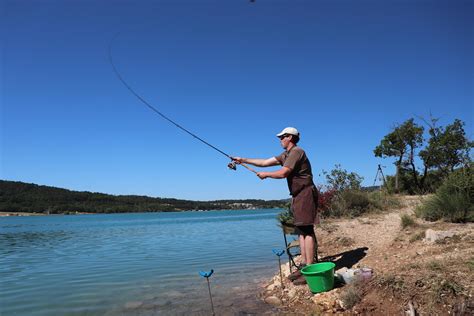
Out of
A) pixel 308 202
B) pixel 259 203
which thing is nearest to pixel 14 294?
pixel 308 202

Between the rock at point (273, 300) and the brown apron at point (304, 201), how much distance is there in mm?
1231

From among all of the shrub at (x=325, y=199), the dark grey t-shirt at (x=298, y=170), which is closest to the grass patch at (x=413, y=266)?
the dark grey t-shirt at (x=298, y=170)

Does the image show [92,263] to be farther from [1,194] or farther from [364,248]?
[1,194]

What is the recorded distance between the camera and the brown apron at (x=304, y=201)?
554 centimetres

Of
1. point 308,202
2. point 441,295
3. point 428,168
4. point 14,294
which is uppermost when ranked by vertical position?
point 428,168

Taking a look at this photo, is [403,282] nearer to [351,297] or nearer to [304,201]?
[351,297]

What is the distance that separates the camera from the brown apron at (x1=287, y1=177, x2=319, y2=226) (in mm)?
5543

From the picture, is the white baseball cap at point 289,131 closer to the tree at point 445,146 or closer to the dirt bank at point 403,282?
the dirt bank at point 403,282

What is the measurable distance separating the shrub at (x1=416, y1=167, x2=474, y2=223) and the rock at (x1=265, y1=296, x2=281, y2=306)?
432 cm

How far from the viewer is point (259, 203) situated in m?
154

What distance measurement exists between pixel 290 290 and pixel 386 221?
5.65 m

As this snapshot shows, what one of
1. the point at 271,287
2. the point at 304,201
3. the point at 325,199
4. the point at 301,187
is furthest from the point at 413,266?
the point at 325,199

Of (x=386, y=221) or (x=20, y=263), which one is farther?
(x=20, y=263)

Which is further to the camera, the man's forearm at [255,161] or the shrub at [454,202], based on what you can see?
the shrub at [454,202]
